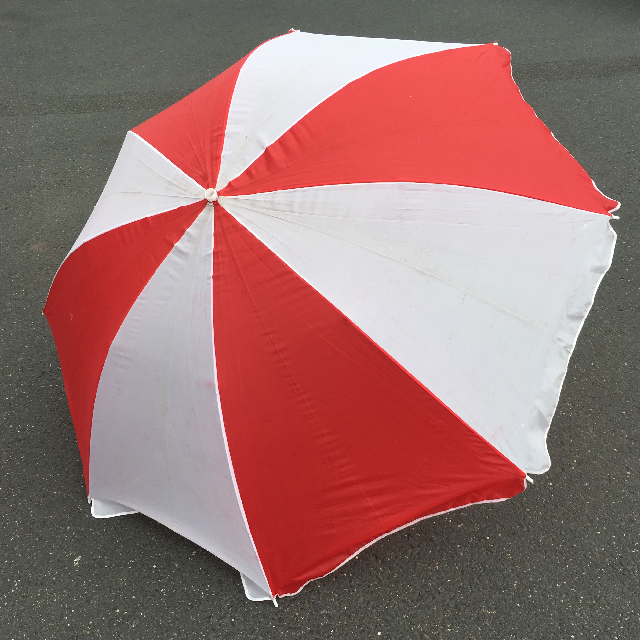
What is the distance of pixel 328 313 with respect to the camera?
6.74 ft

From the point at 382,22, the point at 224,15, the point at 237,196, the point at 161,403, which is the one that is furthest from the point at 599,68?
the point at 161,403

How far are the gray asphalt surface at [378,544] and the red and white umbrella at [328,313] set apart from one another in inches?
18.7

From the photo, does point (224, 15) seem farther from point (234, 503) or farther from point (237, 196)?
point (234, 503)

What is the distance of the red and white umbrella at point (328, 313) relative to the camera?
210cm

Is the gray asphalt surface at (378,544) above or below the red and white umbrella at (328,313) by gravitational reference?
below

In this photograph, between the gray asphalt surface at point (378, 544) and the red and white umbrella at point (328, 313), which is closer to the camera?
the red and white umbrella at point (328, 313)

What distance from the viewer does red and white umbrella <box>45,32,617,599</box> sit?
2.10 metres

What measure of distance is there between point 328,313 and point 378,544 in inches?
50.0

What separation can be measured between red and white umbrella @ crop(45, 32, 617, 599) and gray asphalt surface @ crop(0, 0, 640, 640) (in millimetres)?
474

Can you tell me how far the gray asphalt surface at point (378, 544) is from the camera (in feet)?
8.71

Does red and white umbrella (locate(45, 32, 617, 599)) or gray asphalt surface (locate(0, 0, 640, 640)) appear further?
gray asphalt surface (locate(0, 0, 640, 640))

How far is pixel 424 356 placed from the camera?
2086 millimetres

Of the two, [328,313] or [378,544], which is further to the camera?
[378,544]

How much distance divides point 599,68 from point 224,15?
10.3 feet
